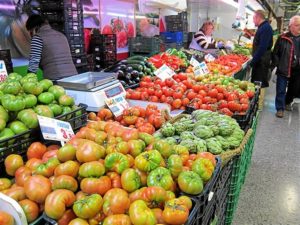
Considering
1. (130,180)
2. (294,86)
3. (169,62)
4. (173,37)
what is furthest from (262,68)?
(130,180)

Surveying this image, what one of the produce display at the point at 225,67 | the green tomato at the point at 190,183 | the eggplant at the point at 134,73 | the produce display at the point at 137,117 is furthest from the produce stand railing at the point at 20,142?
the produce display at the point at 225,67

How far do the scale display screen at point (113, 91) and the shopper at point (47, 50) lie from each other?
142 centimetres

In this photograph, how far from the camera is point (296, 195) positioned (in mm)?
3123

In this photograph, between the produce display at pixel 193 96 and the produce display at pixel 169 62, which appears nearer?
the produce display at pixel 193 96

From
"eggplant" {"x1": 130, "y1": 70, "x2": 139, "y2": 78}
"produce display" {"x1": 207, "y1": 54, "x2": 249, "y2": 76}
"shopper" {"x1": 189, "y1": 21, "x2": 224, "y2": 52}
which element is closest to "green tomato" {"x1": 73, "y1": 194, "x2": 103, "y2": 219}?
"eggplant" {"x1": 130, "y1": 70, "x2": 139, "y2": 78}

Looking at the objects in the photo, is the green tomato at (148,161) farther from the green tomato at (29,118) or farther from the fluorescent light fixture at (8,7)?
the fluorescent light fixture at (8,7)

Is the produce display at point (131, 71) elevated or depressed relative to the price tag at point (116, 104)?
elevated

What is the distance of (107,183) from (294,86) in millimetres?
6107

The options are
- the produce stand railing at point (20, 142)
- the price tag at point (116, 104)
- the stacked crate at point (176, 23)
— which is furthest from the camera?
the stacked crate at point (176, 23)

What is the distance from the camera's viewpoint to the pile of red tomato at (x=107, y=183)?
103 centimetres

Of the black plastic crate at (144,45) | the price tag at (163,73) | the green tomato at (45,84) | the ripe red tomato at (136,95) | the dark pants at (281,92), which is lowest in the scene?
the dark pants at (281,92)

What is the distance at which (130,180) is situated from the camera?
44.8 inches

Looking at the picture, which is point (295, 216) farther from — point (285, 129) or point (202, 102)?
point (285, 129)

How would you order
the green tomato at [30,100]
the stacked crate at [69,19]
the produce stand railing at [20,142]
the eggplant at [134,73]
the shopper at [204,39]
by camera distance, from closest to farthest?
the produce stand railing at [20,142], the green tomato at [30,100], the eggplant at [134,73], the stacked crate at [69,19], the shopper at [204,39]
